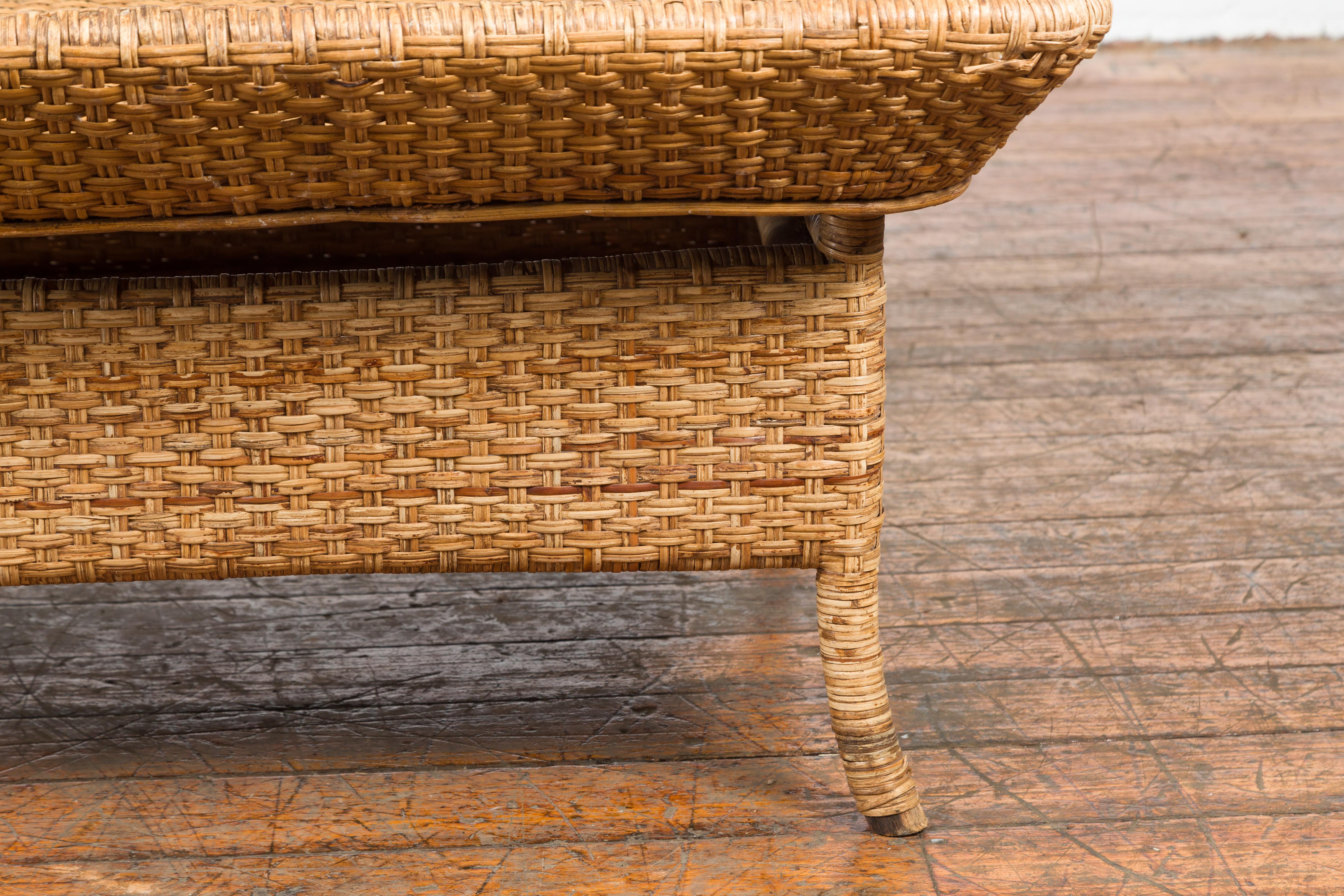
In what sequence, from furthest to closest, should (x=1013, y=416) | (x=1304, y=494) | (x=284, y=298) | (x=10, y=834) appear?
1. (x=1013, y=416)
2. (x=1304, y=494)
3. (x=10, y=834)
4. (x=284, y=298)

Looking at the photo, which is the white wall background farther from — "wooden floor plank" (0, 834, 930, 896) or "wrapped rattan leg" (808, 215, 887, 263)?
"wooden floor plank" (0, 834, 930, 896)

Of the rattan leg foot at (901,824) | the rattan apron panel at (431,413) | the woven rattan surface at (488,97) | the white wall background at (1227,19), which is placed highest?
the white wall background at (1227,19)

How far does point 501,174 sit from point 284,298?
0.20 meters

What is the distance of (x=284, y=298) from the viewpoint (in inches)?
33.1

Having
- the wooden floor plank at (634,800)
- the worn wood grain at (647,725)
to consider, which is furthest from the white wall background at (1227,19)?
the wooden floor plank at (634,800)

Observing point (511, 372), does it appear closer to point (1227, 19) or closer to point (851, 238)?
point (851, 238)

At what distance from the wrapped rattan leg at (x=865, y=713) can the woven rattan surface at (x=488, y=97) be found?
0.33 meters

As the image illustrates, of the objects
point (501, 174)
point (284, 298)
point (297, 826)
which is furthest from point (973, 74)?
point (297, 826)

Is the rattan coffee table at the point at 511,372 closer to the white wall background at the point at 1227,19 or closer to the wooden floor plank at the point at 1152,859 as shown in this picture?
the wooden floor plank at the point at 1152,859

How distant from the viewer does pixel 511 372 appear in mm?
853

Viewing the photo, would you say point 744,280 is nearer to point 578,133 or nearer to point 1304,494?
point 578,133

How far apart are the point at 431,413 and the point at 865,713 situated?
382 millimetres

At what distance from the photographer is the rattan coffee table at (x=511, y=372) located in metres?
0.72

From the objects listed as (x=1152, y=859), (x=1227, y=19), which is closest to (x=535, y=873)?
(x=1152, y=859)
